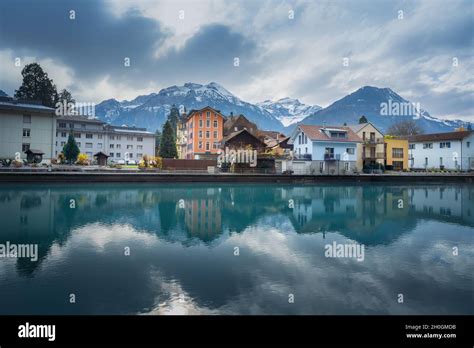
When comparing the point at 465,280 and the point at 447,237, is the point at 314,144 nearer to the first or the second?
the point at 447,237

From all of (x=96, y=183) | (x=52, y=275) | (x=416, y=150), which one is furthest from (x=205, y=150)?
(x=52, y=275)

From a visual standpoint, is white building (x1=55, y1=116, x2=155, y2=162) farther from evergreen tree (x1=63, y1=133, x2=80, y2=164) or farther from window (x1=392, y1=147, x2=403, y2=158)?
window (x1=392, y1=147, x2=403, y2=158)

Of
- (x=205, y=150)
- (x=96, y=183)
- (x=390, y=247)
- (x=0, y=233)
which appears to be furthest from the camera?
(x=205, y=150)

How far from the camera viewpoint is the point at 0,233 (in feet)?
38.8

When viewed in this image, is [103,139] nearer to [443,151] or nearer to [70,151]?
[70,151]

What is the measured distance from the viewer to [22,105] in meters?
45.3

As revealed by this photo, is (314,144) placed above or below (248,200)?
above

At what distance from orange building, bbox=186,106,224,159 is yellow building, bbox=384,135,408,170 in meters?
29.3

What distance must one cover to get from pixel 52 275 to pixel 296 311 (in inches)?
234

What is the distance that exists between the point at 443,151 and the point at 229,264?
195 feet

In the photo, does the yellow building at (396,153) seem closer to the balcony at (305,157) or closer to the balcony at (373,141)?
the balcony at (373,141)

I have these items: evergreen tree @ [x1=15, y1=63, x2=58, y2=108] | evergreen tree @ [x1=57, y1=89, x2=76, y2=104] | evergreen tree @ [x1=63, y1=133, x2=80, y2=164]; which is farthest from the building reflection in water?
evergreen tree @ [x1=57, y1=89, x2=76, y2=104]

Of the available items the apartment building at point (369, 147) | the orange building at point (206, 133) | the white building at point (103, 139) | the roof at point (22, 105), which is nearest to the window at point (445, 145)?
the apartment building at point (369, 147)
